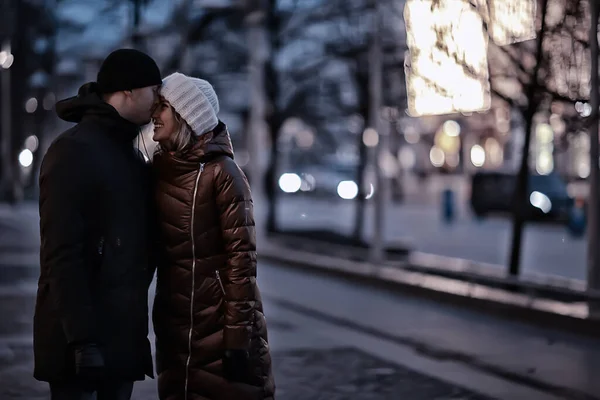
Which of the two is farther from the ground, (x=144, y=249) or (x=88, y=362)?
(x=144, y=249)

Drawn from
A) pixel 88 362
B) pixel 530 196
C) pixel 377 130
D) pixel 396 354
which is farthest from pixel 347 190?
pixel 88 362

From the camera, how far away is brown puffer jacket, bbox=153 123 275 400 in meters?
4.42

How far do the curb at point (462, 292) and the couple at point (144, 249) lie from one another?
23.5 feet

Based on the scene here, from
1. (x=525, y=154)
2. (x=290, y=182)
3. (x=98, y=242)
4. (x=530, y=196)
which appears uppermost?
(x=525, y=154)

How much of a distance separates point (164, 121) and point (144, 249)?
489 millimetres

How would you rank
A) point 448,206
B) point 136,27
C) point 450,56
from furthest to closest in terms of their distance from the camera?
1. point 448,206
2. point 136,27
3. point 450,56

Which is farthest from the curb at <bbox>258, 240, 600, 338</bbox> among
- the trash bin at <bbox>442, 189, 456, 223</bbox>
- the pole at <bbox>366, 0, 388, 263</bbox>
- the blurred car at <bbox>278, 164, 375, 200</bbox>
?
the blurred car at <bbox>278, 164, 375, 200</bbox>

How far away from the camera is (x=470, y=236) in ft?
97.0

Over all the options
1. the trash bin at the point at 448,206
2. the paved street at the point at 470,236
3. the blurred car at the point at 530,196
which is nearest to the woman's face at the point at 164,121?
the paved street at the point at 470,236

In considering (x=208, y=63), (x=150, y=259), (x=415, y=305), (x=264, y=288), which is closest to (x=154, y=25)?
(x=208, y=63)

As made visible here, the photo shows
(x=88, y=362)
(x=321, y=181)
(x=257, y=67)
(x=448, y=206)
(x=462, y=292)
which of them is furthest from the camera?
(x=321, y=181)

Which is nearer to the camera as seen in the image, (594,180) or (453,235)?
(594,180)

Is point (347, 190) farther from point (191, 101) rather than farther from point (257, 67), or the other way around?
point (191, 101)

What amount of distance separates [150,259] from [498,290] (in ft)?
33.1
